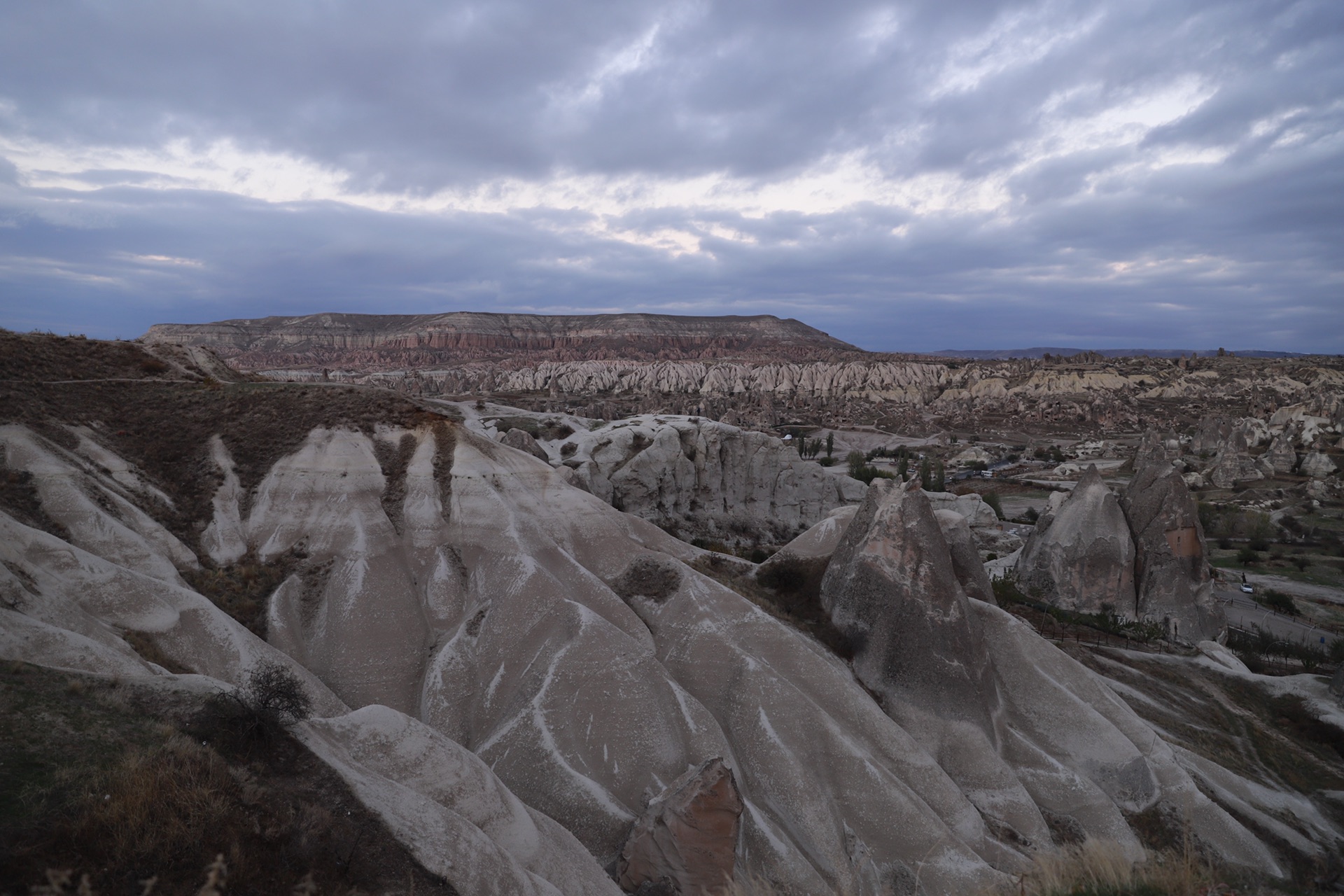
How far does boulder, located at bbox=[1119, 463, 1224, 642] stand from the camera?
31.9 m

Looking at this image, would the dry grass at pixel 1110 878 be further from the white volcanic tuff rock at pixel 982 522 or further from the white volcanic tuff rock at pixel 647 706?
the white volcanic tuff rock at pixel 982 522

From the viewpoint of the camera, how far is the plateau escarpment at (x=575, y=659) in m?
12.8

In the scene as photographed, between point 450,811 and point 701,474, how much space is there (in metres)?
37.0

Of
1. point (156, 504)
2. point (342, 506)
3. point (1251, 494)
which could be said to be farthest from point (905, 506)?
point (1251, 494)

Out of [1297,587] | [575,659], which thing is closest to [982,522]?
[1297,587]

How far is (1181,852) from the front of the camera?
1809 centimetres

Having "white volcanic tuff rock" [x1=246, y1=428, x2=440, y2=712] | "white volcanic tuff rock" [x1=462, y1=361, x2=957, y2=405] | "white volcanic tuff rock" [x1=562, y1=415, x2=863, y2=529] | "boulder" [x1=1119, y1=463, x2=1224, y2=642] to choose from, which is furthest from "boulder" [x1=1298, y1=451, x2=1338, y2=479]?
"white volcanic tuff rock" [x1=246, y1=428, x2=440, y2=712]

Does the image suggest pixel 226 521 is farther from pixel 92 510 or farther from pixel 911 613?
pixel 911 613

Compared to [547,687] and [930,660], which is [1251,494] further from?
[547,687]

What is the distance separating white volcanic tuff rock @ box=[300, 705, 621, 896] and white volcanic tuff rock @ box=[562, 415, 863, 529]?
29146 millimetres

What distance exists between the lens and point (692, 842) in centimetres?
1262

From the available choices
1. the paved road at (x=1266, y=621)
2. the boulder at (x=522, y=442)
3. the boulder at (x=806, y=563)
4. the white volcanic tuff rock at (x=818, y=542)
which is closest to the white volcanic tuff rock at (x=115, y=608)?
the boulder at (x=806, y=563)

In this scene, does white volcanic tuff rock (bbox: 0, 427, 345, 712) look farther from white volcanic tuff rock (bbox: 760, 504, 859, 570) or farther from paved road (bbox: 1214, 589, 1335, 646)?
paved road (bbox: 1214, 589, 1335, 646)

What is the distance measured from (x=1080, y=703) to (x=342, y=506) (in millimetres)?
24288
